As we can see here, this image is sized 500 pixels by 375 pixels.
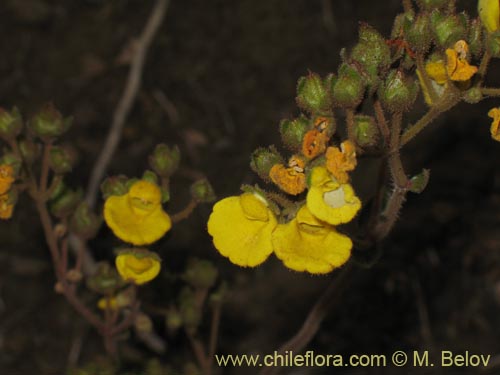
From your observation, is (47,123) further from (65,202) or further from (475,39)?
(475,39)

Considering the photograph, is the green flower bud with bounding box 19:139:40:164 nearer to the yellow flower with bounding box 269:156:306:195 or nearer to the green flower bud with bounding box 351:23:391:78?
the yellow flower with bounding box 269:156:306:195

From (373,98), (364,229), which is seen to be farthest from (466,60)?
(364,229)

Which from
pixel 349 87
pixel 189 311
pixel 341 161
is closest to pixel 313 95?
pixel 349 87

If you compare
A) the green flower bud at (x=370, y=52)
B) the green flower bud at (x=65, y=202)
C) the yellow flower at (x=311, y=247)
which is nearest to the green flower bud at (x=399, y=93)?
the green flower bud at (x=370, y=52)

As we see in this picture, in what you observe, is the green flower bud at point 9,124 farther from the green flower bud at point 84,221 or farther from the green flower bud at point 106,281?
the green flower bud at point 106,281

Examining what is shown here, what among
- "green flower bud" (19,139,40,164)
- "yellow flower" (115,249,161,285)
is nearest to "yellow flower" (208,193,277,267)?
"yellow flower" (115,249,161,285)

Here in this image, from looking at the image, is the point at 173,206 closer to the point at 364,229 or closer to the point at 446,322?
the point at 446,322
